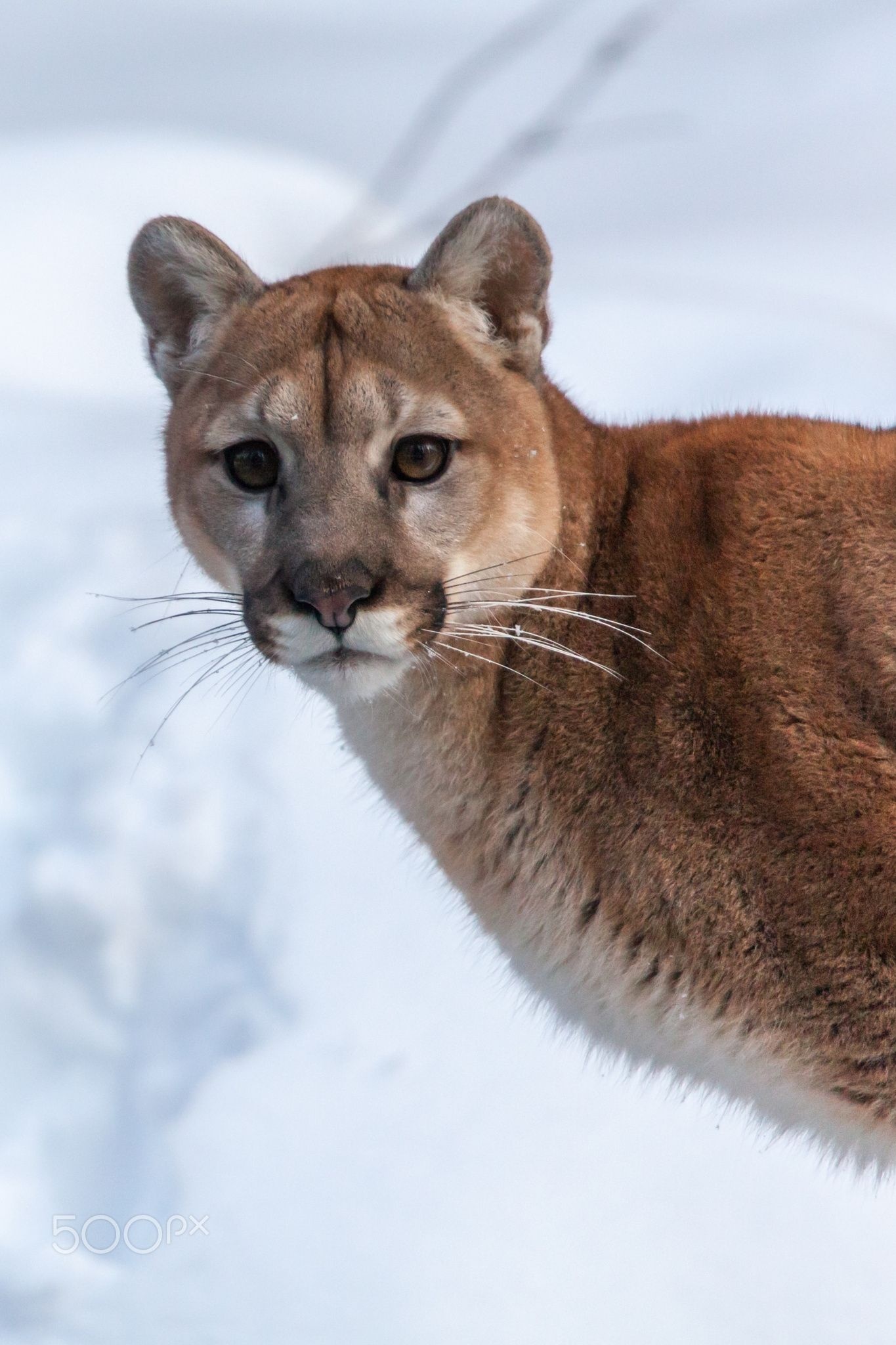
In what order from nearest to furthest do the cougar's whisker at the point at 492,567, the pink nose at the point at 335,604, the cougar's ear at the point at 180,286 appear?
the pink nose at the point at 335,604 → the cougar's whisker at the point at 492,567 → the cougar's ear at the point at 180,286

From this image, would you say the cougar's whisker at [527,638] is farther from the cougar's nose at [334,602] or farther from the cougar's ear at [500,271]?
the cougar's ear at [500,271]

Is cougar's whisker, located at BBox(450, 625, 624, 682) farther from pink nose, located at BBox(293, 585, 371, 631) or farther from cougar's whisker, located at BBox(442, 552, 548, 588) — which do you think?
pink nose, located at BBox(293, 585, 371, 631)

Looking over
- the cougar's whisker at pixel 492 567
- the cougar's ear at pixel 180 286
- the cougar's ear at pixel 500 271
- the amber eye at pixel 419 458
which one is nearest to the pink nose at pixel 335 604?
the cougar's whisker at pixel 492 567

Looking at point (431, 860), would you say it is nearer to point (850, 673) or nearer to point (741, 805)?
point (741, 805)

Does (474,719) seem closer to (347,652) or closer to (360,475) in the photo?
(347,652)

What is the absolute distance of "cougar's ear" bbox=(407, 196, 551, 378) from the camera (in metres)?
3.10

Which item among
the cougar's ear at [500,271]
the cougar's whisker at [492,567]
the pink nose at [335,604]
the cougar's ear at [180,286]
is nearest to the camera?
the pink nose at [335,604]

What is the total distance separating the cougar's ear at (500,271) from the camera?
3.10 m

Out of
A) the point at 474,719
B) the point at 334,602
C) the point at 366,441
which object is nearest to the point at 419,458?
the point at 366,441

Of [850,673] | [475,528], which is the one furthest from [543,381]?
[850,673]

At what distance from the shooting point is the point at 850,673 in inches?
113

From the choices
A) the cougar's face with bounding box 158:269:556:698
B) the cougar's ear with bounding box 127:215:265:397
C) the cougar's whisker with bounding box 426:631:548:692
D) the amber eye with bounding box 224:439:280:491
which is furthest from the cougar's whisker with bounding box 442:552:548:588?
the cougar's ear with bounding box 127:215:265:397

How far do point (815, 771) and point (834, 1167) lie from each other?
2.95ft

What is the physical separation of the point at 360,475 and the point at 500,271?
61 cm
